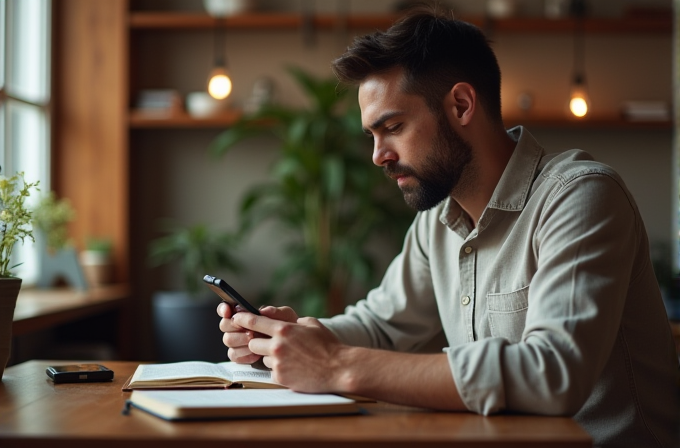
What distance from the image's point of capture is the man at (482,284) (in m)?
1.21

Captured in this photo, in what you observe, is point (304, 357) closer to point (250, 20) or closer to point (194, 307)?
point (194, 307)

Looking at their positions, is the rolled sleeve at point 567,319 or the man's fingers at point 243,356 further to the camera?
the man's fingers at point 243,356

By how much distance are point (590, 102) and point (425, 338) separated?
3.23m

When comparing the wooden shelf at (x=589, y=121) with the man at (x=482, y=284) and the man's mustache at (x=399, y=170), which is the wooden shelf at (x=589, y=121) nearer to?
the man at (x=482, y=284)

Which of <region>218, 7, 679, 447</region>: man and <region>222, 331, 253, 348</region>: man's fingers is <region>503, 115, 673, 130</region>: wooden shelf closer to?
<region>218, 7, 679, 447</region>: man

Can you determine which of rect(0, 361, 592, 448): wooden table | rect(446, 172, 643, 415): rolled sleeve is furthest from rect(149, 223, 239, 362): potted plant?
rect(446, 172, 643, 415): rolled sleeve

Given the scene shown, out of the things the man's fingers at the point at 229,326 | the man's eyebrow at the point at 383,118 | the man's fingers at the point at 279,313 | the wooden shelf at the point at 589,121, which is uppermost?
the wooden shelf at the point at 589,121

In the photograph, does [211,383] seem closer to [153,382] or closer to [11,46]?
[153,382]

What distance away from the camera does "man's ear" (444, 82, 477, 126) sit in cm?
162

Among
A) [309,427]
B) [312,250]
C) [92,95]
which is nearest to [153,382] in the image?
[309,427]

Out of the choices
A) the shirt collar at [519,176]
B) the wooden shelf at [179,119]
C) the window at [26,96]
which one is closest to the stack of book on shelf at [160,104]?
the wooden shelf at [179,119]

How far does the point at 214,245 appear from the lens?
13.8ft

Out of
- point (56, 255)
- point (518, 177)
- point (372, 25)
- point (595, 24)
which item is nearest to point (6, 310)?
point (518, 177)

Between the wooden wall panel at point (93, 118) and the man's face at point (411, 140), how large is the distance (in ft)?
10.1
